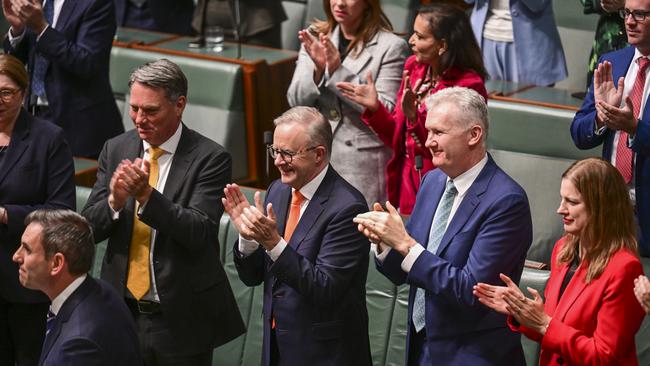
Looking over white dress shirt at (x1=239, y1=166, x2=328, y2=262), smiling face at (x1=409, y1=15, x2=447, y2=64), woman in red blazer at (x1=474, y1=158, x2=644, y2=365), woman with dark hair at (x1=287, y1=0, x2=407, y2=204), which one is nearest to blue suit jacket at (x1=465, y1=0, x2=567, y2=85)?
woman with dark hair at (x1=287, y1=0, x2=407, y2=204)

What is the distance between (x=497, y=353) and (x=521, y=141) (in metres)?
1.74

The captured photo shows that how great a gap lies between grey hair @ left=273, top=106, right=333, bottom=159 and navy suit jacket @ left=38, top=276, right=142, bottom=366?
0.66m

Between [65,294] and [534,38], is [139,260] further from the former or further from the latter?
[534,38]

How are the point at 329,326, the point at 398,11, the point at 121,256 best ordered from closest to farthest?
the point at 329,326 < the point at 121,256 < the point at 398,11

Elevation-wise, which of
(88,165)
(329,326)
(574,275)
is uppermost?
(574,275)

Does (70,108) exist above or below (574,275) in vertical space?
below

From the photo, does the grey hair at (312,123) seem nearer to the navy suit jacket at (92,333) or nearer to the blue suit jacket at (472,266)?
the blue suit jacket at (472,266)

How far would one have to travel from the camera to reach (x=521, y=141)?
498cm

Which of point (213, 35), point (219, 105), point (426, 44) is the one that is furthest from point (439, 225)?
point (213, 35)

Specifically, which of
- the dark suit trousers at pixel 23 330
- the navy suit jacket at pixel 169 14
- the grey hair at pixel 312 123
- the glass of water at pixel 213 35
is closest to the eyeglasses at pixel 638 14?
the grey hair at pixel 312 123

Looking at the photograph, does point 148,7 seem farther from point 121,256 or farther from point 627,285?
point 627,285

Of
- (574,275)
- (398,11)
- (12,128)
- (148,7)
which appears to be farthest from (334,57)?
(148,7)

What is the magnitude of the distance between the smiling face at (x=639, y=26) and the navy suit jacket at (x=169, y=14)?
11.2 feet

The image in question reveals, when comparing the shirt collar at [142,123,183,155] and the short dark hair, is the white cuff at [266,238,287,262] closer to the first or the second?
the shirt collar at [142,123,183,155]
